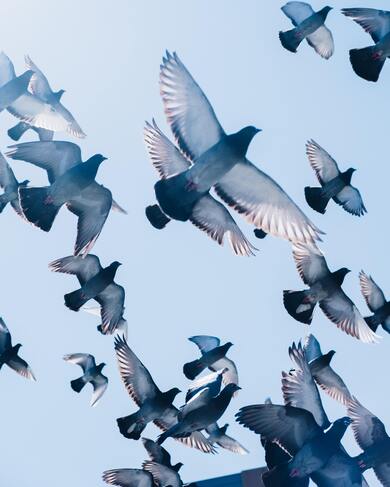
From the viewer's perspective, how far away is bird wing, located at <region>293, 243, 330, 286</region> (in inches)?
653

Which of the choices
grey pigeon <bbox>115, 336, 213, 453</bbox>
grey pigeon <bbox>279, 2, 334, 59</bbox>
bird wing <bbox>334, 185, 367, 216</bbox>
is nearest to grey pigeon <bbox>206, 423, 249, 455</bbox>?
grey pigeon <bbox>115, 336, 213, 453</bbox>

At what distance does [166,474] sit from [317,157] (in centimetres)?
618

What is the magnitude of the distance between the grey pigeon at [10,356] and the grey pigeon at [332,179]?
6303mm

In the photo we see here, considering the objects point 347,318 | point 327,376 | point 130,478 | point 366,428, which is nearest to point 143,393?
point 130,478

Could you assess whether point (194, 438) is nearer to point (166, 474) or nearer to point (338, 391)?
point (166, 474)

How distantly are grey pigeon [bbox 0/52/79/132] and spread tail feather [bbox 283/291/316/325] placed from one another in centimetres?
702

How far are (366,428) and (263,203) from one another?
414 centimetres

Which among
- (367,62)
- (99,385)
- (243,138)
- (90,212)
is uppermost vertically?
Answer: (90,212)

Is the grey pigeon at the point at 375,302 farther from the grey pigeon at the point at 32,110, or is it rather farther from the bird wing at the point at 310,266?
the grey pigeon at the point at 32,110

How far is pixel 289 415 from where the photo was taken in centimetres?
1230

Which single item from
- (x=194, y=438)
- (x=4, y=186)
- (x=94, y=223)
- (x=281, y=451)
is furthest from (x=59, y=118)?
(x=281, y=451)

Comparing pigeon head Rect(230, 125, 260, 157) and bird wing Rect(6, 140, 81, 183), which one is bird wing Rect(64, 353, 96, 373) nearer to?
bird wing Rect(6, 140, 81, 183)

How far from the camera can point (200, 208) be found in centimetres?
1554

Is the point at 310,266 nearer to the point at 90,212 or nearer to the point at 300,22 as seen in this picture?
the point at 90,212
